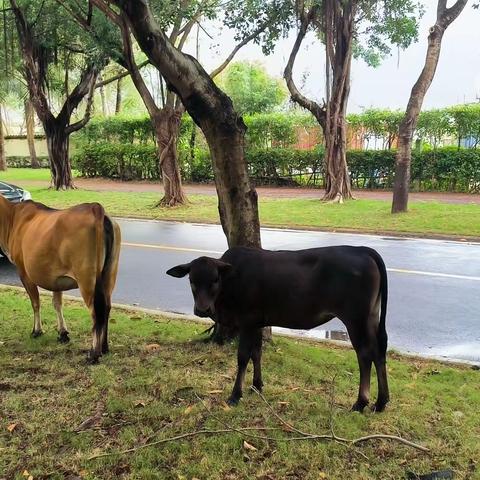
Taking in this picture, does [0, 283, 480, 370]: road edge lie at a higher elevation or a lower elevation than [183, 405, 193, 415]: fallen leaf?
lower

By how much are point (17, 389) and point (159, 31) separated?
332 cm

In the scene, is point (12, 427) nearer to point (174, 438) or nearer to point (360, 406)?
point (174, 438)

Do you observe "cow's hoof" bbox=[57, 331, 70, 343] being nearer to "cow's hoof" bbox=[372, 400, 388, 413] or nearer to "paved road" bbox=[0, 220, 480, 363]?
"paved road" bbox=[0, 220, 480, 363]

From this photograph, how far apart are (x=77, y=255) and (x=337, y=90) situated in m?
14.7

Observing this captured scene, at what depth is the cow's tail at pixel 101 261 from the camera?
514 centimetres

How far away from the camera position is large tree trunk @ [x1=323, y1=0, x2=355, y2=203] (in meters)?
17.1

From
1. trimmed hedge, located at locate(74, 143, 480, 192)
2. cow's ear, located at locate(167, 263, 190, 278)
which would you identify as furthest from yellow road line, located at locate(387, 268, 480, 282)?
trimmed hedge, located at locate(74, 143, 480, 192)

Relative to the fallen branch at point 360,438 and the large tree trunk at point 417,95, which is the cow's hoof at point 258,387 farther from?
the large tree trunk at point 417,95

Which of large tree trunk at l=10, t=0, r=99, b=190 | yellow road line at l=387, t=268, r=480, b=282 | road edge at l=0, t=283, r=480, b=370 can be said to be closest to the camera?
road edge at l=0, t=283, r=480, b=370

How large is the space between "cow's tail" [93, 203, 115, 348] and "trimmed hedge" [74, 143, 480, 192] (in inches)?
653

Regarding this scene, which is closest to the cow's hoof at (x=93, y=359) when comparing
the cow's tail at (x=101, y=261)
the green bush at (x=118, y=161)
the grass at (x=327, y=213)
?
the cow's tail at (x=101, y=261)

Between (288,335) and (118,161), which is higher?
(118,161)

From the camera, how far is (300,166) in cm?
2477

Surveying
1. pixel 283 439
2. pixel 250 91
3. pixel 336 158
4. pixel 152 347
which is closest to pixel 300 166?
pixel 336 158
